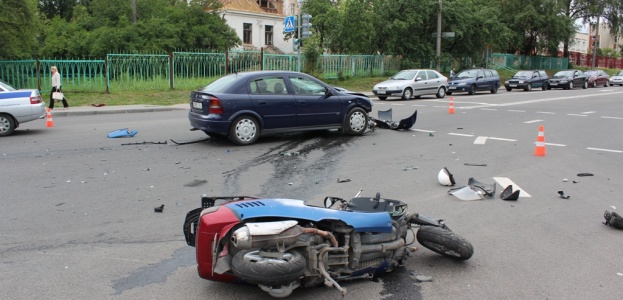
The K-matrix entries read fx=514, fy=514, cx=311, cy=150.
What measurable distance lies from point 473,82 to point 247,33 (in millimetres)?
30890

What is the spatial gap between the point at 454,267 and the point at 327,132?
8226mm

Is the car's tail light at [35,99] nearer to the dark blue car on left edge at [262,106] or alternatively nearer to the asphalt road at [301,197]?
the asphalt road at [301,197]

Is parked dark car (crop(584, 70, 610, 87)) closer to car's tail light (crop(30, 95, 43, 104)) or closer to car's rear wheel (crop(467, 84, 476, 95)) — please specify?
car's rear wheel (crop(467, 84, 476, 95))

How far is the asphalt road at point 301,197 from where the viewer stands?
4.07 metres

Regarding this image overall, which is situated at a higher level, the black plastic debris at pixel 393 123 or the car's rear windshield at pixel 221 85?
the car's rear windshield at pixel 221 85

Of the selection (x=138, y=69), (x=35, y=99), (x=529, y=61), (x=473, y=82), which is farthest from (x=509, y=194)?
(x=529, y=61)

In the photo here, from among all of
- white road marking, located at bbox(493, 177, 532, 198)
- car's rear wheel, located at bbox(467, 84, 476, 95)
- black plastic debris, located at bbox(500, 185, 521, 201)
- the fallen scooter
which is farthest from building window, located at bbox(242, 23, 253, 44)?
the fallen scooter

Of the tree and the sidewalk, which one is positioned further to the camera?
the tree

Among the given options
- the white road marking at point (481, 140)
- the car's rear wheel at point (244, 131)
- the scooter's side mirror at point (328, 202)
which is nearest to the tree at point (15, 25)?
the car's rear wheel at point (244, 131)

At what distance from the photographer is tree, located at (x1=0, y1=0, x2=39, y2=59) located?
23.3m

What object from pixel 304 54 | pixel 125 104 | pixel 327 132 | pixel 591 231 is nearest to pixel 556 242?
pixel 591 231

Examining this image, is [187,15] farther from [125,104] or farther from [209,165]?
[209,165]

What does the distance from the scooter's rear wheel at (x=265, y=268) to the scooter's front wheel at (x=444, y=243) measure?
4.85 feet

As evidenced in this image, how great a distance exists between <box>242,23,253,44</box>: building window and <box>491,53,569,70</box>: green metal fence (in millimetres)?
24276
